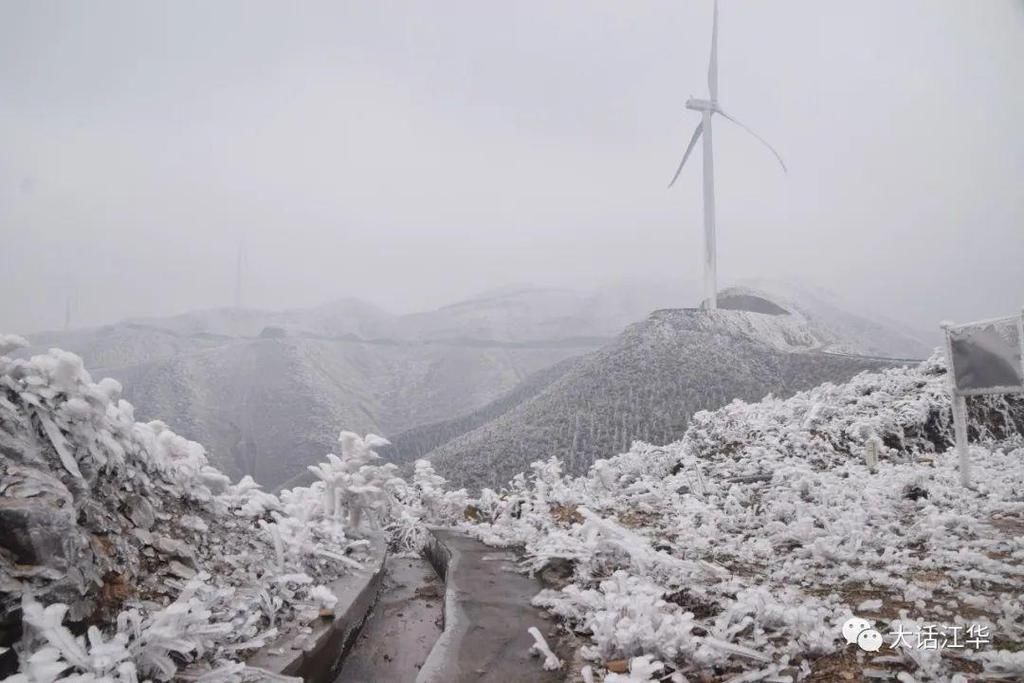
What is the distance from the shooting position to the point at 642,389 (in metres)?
33.0

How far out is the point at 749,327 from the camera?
4341 cm

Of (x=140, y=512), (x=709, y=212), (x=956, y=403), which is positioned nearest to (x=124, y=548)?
(x=140, y=512)

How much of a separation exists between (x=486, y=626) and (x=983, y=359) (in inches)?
252

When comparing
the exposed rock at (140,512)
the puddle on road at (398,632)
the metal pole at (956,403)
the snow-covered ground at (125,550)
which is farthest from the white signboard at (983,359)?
the exposed rock at (140,512)

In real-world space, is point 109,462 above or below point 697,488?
above

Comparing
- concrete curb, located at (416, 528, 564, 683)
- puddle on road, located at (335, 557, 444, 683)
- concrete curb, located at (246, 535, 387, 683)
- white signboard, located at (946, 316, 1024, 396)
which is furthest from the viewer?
white signboard, located at (946, 316, 1024, 396)

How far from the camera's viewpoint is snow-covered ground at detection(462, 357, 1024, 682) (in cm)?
323

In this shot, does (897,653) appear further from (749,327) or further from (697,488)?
(749,327)

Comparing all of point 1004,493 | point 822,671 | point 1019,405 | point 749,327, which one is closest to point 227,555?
point 822,671

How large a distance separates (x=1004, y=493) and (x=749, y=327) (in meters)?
39.0

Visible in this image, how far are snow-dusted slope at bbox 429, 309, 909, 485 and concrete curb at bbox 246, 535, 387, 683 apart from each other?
778 inches

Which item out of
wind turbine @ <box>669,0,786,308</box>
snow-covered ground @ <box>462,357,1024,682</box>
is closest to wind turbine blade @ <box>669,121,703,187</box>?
wind turbine @ <box>669,0,786,308</box>

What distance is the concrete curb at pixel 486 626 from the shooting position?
3826 millimetres

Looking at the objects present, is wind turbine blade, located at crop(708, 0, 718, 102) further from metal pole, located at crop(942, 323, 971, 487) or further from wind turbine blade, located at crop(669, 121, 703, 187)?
metal pole, located at crop(942, 323, 971, 487)
